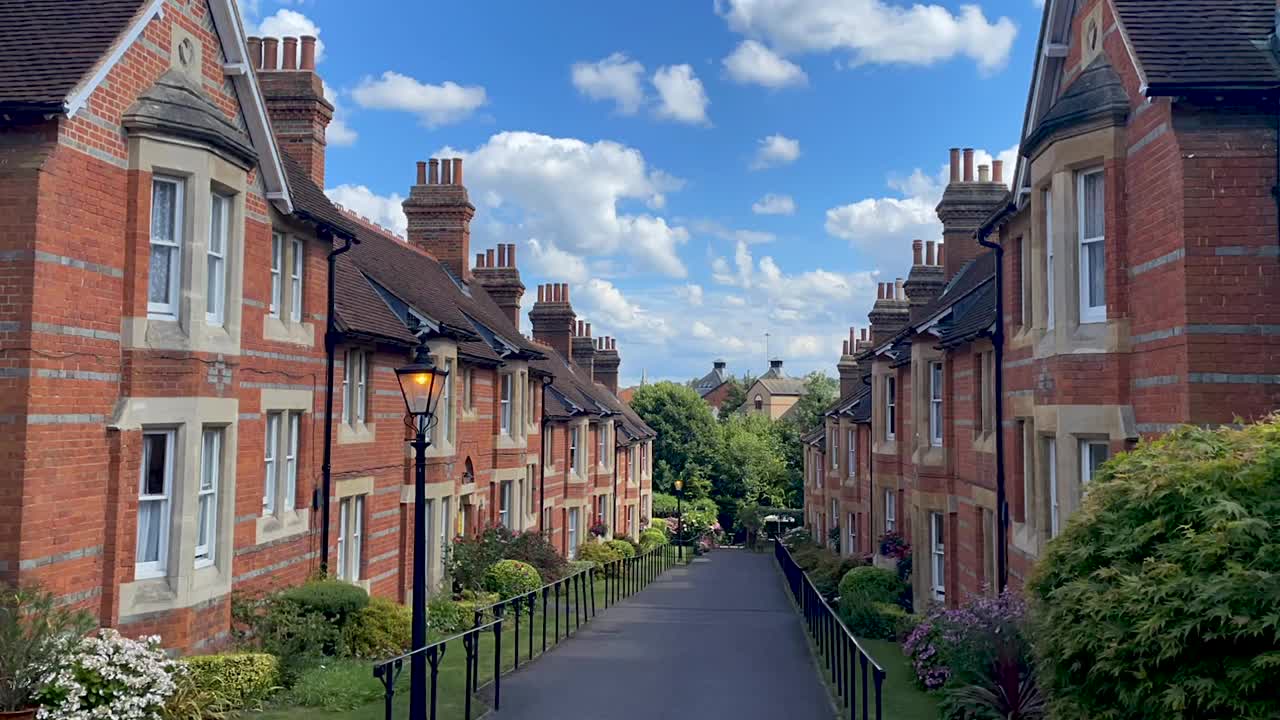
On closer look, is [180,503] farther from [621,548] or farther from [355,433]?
[621,548]

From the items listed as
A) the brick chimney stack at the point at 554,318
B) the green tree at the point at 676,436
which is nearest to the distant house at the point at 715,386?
the green tree at the point at 676,436

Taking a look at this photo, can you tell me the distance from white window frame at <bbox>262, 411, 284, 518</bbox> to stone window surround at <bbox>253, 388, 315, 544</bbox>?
3cm

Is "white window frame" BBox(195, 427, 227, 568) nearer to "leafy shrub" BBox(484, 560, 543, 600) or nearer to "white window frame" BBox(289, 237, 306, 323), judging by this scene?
"white window frame" BBox(289, 237, 306, 323)

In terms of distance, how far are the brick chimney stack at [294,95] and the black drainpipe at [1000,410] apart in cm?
1251

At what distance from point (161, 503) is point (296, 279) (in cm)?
523

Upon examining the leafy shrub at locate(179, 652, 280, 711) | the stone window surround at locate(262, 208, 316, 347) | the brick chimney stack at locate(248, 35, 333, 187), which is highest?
the brick chimney stack at locate(248, 35, 333, 187)

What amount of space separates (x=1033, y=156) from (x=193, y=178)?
1027 cm

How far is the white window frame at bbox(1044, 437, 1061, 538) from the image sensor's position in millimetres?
12977

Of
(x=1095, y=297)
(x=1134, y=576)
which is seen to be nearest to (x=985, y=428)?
(x=1095, y=297)

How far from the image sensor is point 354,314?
17969 millimetres

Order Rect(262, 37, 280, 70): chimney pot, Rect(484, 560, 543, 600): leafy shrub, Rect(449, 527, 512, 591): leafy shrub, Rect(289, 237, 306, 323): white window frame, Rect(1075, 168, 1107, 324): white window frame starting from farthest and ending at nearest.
Result: Rect(449, 527, 512, 591): leafy shrub, Rect(484, 560, 543, 600): leafy shrub, Rect(262, 37, 280, 70): chimney pot, Rect(289, 237, 306, 323): white window frame, Rect(1075, 168, 1107, 324): white window frame

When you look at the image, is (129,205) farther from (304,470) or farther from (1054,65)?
(1054,65)

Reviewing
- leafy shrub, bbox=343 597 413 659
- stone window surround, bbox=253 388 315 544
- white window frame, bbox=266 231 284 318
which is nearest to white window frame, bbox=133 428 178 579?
stone window surround, bbox=253 388 315 544

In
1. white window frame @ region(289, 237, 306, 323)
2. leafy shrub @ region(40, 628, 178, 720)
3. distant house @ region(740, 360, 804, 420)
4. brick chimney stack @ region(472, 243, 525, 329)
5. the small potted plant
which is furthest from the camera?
distant house @ region(740, 360, 804, 420)
